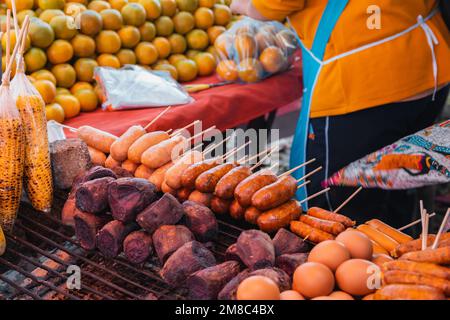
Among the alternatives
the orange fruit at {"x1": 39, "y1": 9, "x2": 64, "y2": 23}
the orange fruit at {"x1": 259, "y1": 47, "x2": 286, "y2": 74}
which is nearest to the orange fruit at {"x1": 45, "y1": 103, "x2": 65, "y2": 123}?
the orange fruit at {"x1": 39, "y1": 9, "x2": 64, "y2": 23}

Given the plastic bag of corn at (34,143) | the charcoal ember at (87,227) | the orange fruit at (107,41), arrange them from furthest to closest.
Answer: the orange fruit at (107,41)
the plastic bag of corn at (34,143)
the charcoal ember at (87,227)

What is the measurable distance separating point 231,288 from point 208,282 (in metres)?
0.08

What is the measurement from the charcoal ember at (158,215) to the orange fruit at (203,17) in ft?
9.51

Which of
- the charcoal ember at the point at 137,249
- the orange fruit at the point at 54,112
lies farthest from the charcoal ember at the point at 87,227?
the orange fruit at the point at 54,112

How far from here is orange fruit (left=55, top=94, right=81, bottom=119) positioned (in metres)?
3.56

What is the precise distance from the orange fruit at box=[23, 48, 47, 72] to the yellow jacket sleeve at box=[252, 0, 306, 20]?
151 cm

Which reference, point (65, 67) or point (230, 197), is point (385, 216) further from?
point (65, 67)

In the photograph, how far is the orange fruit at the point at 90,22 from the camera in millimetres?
3832

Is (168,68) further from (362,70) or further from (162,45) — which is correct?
(362,70)

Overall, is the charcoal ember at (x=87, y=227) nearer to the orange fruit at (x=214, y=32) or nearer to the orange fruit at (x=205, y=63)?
A: the orange fruit at (x=205, y=63)

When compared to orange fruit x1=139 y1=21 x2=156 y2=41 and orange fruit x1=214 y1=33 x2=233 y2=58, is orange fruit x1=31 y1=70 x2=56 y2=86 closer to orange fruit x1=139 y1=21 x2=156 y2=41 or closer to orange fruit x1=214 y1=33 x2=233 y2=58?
orange fruit x1=139 y1=21 x2=156 y2=41

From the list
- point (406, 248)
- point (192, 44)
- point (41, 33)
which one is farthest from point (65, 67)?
point (406, 248)

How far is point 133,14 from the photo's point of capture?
13.4 feet

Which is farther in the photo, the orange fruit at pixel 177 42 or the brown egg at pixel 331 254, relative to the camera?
the orange fruit at pixel 177 42
